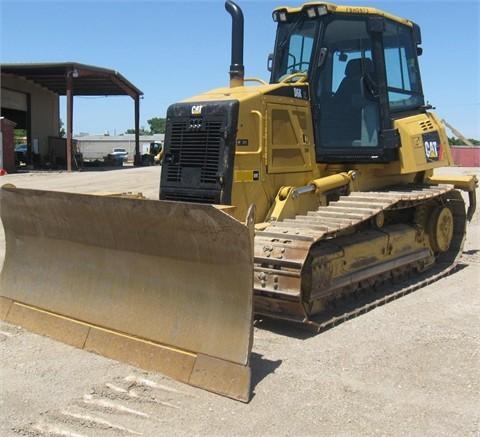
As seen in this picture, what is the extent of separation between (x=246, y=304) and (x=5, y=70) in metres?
26.5

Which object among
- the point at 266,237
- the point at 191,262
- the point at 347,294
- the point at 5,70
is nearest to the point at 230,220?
the point at 191,262

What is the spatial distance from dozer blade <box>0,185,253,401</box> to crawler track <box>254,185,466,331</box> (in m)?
0.84

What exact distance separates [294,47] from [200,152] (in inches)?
71.9

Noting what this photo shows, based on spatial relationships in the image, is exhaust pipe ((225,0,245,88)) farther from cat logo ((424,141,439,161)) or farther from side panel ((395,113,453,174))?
cat logo ((424,141,439,161))

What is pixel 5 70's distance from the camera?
27.5 metres

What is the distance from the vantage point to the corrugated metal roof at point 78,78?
86.9ft

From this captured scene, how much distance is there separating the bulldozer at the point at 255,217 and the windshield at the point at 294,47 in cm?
2

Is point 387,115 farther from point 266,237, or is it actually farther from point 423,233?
point 266,237

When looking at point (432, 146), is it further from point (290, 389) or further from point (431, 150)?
point (290, 389)

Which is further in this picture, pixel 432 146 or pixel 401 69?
pixel 432 146

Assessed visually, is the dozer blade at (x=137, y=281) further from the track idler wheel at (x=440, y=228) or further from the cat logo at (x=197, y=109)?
the track idler wheel at (x=440, y=228)

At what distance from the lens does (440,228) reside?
7961 mm

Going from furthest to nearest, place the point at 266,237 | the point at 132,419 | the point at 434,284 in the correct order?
the point at 434,284 < the point at 266,237 < the point at 132,419

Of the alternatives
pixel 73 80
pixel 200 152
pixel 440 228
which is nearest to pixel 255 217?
pixel 200 152
